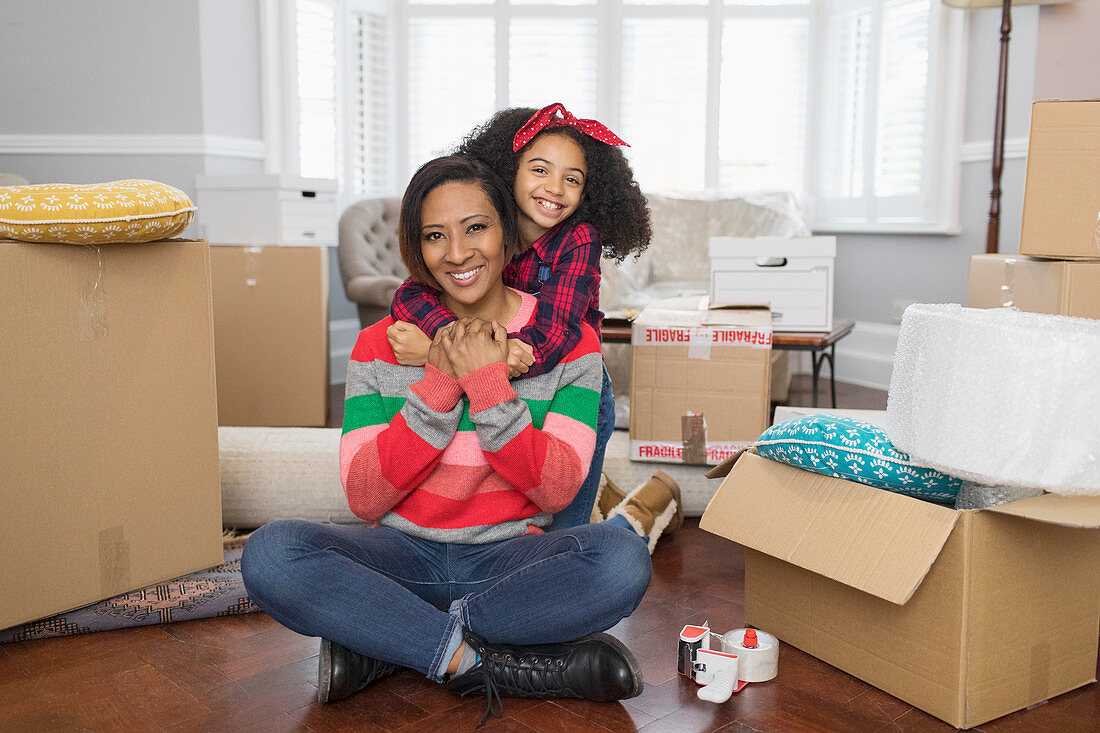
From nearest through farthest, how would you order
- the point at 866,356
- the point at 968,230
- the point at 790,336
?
the point at 790,336
the point at 968,230
the point at 866,356

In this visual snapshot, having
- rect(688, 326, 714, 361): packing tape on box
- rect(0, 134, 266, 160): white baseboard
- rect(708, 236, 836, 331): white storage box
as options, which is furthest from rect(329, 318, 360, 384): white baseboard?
rect(688, 326, 714, 361): packing tape on box

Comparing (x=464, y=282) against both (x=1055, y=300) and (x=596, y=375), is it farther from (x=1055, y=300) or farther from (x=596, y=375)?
(x=1055, y=300)

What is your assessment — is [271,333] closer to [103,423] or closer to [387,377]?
[103,423]

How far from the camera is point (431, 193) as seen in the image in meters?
1.52

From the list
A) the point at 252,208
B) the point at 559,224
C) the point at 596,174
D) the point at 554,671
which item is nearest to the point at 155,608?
the point at 554,671

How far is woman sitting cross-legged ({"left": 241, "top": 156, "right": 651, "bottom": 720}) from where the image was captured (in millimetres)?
1426

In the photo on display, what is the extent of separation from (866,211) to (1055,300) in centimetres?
268

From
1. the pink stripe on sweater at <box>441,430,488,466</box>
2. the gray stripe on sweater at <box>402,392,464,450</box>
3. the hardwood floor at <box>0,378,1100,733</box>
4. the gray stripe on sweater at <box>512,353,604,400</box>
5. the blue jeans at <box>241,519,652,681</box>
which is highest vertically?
the gray stripe on sweater at <box>512,353,604,400</box>

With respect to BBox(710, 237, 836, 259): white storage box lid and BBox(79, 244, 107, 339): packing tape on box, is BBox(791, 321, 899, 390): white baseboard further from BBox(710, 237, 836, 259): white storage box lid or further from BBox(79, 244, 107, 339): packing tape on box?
BBox(79, 244, 107, 339): packing tape on box

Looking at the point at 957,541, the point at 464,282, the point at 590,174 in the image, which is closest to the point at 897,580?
the point at 957,541

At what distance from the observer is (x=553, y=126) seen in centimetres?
178

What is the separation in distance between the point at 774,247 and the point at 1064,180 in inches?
37.9

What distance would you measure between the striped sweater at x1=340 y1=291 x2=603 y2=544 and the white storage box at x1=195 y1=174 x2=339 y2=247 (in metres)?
1.75

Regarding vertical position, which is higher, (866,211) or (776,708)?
(866,211)
